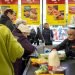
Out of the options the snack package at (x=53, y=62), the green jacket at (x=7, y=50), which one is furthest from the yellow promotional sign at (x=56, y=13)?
the green jacket at (x=7, y=50)

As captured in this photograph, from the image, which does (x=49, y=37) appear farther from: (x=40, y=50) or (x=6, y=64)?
(x=6, y=64)

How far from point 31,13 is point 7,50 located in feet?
27.0

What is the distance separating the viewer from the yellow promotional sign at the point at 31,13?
10.8 m

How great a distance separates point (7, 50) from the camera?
269 centimetres

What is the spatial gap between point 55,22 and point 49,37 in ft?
2.27

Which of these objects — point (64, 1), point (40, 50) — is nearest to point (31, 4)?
point (64, 1)

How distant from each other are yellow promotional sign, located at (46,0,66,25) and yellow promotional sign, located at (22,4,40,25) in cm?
40

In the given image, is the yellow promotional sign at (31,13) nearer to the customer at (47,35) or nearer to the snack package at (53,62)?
the customer at (47,35)

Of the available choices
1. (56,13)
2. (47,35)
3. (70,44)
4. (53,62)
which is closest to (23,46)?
(70,44)

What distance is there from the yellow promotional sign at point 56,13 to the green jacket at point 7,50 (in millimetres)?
8130

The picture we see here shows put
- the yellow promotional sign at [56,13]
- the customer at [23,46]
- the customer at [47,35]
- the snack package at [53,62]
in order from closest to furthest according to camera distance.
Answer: the snack package at [53,62]
the customer at [23,46]
the customer at [47,35]
the yellow promotional sign at [56,13]

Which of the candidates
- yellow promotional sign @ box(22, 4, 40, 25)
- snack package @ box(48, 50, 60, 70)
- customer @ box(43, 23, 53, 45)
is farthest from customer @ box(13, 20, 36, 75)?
yellow promotional sign @ box(22, 4, 40, 25)

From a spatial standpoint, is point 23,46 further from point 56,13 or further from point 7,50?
point 56,13

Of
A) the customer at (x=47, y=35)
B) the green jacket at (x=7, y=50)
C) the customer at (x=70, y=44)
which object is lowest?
the customer at (x=47, y=35)
